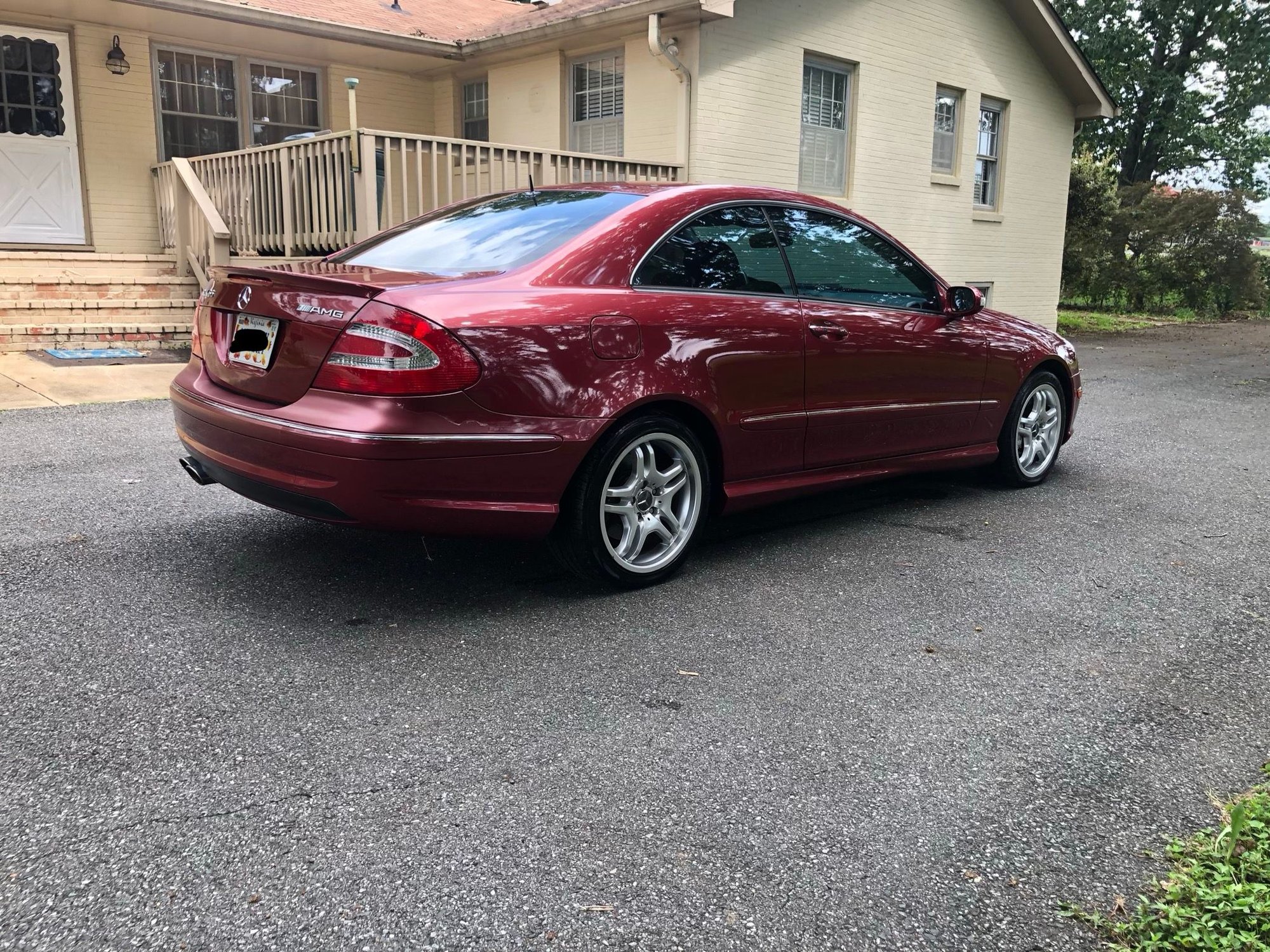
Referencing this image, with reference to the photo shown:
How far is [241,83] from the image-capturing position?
13500 mm

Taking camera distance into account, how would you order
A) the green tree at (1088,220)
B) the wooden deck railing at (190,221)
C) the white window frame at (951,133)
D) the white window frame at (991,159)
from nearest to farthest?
the wooden deck railing at (190,221)
the white window frame at (951,133)
the white window frame at (991,159)
the green tree at (1088,220)

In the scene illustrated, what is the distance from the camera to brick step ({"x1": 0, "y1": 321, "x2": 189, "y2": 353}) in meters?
9.98

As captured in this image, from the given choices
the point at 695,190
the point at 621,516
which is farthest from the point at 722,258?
the point at 621,516

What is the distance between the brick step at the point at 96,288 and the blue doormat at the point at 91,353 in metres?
0.70

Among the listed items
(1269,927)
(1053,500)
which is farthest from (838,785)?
(1053,500)

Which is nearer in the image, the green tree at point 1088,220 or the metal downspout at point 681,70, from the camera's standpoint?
the metal downspout at point 681,70

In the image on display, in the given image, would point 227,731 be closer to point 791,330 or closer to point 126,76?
point 791,330

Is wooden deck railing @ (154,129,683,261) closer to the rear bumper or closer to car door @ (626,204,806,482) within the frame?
car door @ (626,204,806,482)

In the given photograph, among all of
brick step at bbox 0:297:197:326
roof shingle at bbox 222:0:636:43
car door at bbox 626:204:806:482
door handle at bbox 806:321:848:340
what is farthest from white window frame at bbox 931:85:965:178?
car door at bbox 626:204:806:482

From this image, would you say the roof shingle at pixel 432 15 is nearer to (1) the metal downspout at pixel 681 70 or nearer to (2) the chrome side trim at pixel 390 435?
(1) the metal downspout at pixel 681 70

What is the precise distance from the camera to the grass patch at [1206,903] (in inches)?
86.4

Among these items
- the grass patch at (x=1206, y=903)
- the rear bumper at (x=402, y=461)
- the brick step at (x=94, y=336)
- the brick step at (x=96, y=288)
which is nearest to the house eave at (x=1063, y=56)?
the brick step at (x=96, y=288)

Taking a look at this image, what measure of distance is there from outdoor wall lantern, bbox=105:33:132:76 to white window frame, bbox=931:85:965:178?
1070 centimetres

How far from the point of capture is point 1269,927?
2.20m
